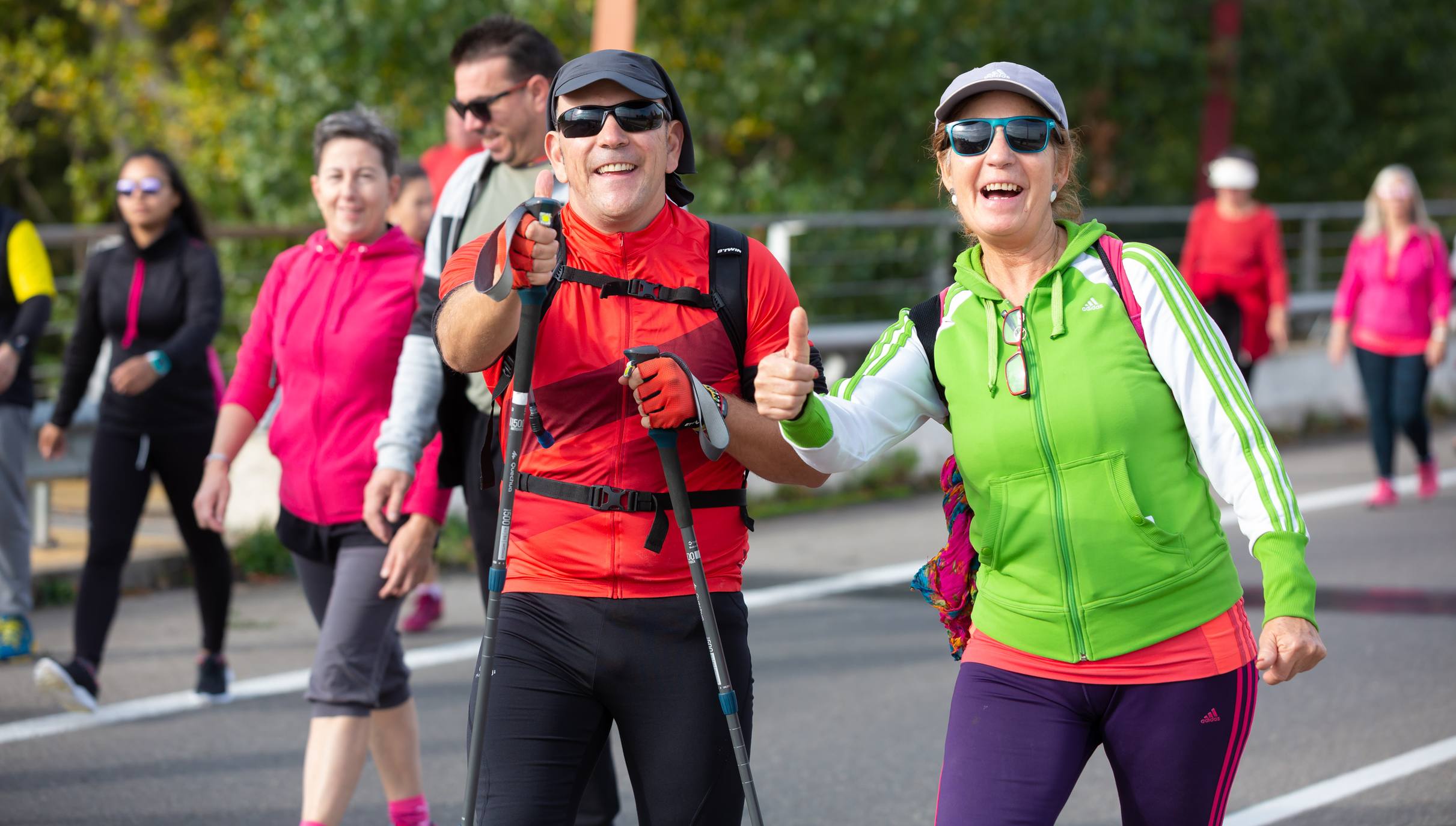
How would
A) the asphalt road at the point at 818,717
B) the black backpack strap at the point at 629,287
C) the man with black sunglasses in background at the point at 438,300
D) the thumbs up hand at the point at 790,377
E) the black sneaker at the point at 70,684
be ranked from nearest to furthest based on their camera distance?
the thumbs up hand at the point at 790,377
the black backpack strap at the point at 629,287
the man with black sunglasses in background at the point at 438,300
the asphalt road at the point at 818,717
the black sneaker at the point at 70,684

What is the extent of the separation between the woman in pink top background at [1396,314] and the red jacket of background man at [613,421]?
8702mm

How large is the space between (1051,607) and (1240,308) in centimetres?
886

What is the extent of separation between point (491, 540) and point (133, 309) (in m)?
3.25

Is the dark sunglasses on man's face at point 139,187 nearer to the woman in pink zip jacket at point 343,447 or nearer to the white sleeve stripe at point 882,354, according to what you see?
the woman in pink zip jacket at point 343,447

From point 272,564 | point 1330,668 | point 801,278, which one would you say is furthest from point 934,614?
point 801,278

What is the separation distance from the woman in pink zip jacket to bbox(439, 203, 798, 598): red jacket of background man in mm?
1123

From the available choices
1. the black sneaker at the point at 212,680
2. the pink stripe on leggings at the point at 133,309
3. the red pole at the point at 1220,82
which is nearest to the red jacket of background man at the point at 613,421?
the black sneaker at the point at 212,680

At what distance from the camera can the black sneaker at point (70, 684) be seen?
629 cm

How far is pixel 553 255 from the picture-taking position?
313 centimetres

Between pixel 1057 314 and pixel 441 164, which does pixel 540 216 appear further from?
pixel 441 164

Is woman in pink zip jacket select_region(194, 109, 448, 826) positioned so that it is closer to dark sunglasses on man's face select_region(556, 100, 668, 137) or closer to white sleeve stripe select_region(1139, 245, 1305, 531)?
dark sunglasses on man's face select_region(556, 100, 668, 137)

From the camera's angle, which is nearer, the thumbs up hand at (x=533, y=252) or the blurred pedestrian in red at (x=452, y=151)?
the thumbs up hand at (x=533, y=252)

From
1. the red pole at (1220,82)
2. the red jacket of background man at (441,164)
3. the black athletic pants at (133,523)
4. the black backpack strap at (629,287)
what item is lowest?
the black athletic pants at (133,523)

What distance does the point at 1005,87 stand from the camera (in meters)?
3.26
